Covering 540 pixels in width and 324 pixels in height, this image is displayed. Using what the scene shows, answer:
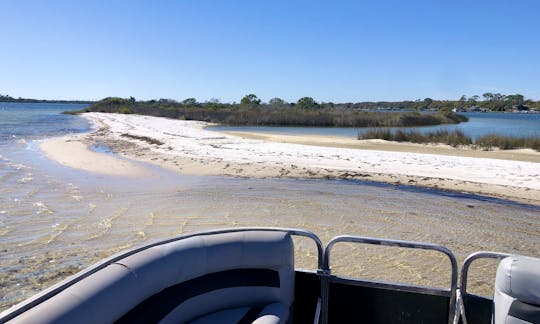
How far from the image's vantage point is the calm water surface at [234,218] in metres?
6.38

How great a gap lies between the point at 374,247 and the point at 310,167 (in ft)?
28.3

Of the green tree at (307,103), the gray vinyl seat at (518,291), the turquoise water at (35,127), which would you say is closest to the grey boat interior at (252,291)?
the gray vinyl seat at (518,291)

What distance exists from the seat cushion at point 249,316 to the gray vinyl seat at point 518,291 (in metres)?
1.54

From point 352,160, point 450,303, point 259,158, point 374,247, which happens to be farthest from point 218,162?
point 450,303

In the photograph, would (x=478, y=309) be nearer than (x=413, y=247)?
Yes

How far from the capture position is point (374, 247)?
24.0 ft

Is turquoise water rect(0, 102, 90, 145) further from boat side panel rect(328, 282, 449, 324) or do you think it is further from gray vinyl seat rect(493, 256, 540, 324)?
gray vinyl seat rect(493, 256, 540, 324)

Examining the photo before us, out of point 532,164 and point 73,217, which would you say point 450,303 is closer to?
point 73,217

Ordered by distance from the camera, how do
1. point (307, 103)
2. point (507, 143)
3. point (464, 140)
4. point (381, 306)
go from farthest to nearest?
point (307, 103) < point (464, 140) < point (507, 143) < point (381, 306)

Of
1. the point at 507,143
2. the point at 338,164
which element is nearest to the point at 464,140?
the point at 507,143

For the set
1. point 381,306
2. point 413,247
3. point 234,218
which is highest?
point 413,247

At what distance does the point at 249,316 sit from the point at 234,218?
565 centimetres

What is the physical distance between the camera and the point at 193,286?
3219mm

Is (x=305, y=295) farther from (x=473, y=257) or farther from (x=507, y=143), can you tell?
(x=507, y=143)
